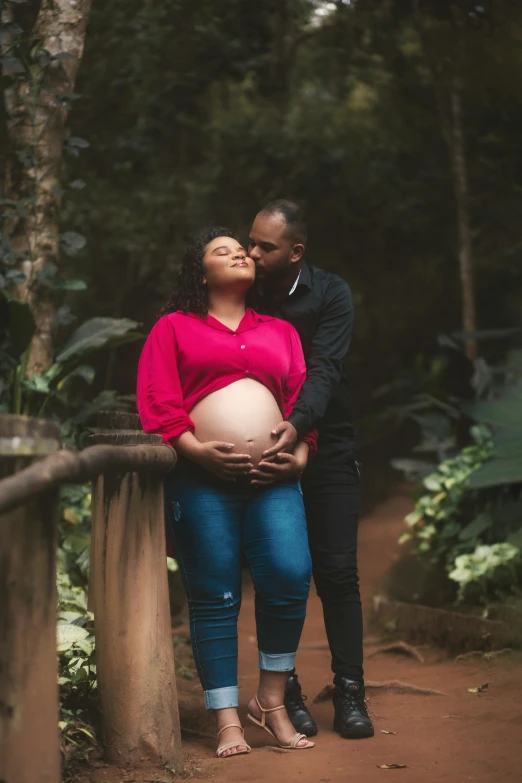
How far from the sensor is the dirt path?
10.1ft

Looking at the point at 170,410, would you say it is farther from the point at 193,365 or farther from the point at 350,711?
the point at 350,711

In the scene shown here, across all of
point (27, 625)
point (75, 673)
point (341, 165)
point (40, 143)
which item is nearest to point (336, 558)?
point (75, 673)

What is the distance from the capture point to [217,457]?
10.6 ft

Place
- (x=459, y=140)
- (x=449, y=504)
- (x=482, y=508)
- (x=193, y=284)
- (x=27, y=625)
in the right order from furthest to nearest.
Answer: (x=459, y=140), (x=449, y=504), (x=482, y=508), (x=193, y=284), (x=27, y=625)

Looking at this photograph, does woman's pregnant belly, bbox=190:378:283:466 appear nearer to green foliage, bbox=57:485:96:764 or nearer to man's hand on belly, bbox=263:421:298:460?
man's hand on belly, bbox=263:421:298:460

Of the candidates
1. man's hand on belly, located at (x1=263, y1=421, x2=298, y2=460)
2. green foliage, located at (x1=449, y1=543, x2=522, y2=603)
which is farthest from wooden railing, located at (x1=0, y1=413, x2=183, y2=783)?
green foliage, located at (x1=449, y1=543, x2=522, y2=603)

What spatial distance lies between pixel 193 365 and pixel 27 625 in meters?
1.24

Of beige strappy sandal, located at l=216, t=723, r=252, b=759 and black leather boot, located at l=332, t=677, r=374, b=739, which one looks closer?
beige strappy sandal, located at l=216, t=723, r=252, b=759

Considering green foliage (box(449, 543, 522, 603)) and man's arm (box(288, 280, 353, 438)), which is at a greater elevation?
man's arm (box(288, 280, 353, 438))

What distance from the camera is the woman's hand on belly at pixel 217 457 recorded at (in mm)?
3227

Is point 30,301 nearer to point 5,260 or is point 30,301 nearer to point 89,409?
point 5,260

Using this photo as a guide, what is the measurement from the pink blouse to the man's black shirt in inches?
9.0

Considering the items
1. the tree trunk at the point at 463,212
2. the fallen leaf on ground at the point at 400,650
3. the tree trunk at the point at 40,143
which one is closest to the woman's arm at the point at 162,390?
the tree trunk at the point at 40,143

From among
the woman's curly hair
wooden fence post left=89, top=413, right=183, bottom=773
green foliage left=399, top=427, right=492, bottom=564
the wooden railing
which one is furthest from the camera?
green foliage left=399, top=427, right=492, bottom=564
